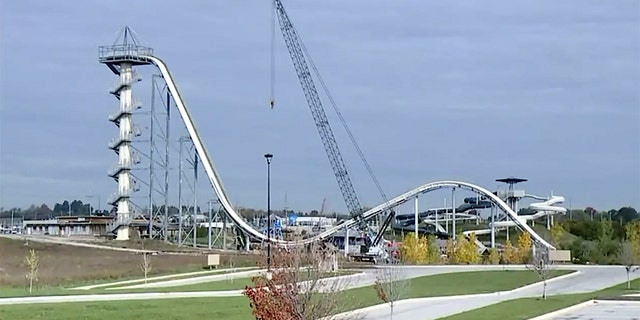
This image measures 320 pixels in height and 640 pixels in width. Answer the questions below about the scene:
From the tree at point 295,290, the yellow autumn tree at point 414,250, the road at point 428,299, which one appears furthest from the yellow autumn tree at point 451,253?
the tree at point 295,290

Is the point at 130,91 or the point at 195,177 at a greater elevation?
the point at 130,91

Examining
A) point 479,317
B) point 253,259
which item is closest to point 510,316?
point 479,317

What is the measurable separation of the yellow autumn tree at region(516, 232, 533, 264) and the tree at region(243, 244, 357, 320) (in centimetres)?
7459

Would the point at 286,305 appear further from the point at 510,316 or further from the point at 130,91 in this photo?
the point at 130,91

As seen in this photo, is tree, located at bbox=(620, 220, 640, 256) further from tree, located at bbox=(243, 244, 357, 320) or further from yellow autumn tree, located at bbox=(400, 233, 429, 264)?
tree, located at bbox=(243, 244, 357, 320)

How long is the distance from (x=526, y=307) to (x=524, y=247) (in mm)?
58133

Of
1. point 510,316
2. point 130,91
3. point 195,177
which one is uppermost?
point 130,91

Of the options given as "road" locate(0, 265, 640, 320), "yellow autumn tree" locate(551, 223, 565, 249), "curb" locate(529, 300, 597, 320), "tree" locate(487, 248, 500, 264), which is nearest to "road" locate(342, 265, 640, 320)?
"road" locate(0, 265, 640, 320)

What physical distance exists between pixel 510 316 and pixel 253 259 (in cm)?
4559

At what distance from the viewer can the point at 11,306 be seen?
32938mm

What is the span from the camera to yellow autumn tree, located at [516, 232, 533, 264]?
93.2 meters

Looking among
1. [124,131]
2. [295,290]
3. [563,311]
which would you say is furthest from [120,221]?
[295,290]

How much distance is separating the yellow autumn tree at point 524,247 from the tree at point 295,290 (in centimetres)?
7459

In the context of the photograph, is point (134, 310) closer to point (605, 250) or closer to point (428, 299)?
point (428, 299)
